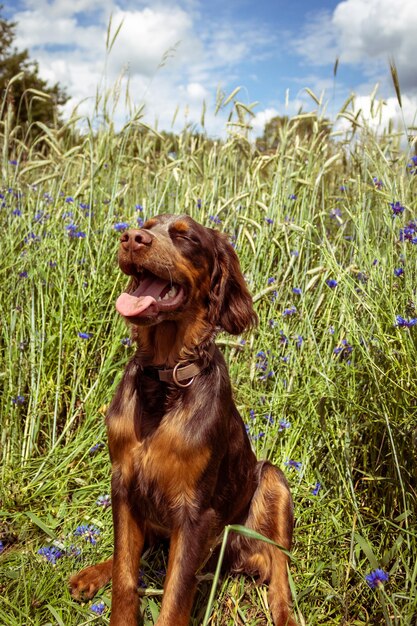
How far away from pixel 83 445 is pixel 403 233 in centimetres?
186

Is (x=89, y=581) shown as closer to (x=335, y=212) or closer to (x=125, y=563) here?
(x=125, y=563)

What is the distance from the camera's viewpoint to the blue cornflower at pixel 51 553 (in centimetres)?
212

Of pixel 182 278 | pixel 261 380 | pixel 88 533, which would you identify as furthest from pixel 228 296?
pixel 88 533

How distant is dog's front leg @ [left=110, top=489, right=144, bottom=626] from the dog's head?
690 mm

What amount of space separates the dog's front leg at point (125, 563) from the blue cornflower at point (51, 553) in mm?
364

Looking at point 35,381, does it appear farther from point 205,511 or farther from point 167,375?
point 205,511

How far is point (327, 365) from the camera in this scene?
280 centimetres

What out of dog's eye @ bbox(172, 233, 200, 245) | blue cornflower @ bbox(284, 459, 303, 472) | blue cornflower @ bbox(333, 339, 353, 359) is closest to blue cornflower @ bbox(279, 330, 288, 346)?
blue cornflower @ bbox(333, 339, 353, 359)

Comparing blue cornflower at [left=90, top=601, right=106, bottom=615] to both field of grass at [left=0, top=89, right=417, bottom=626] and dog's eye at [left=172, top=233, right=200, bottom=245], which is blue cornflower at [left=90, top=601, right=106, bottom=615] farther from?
dog's eye at [left=172, top=233, right=200, bottom=245]

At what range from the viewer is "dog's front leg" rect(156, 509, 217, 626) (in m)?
1.74

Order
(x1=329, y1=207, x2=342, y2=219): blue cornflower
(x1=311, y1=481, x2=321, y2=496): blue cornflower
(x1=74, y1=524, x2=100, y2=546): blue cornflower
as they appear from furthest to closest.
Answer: (x1=329, y1=207, x2=342, y2=219): blue cornflower
(x1=311, y1=481, x2=321, y2=496): blue cornflower
(x1=74, y1=524, x2=100, y2=546): blue cornflower

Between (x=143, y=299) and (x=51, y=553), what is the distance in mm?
1107

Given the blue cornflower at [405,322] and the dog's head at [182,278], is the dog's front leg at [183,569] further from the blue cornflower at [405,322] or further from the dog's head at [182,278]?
→ the blue cornflower at [405,322]

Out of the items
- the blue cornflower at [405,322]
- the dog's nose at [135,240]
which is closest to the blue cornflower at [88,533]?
the dog's nose at [135,240]
